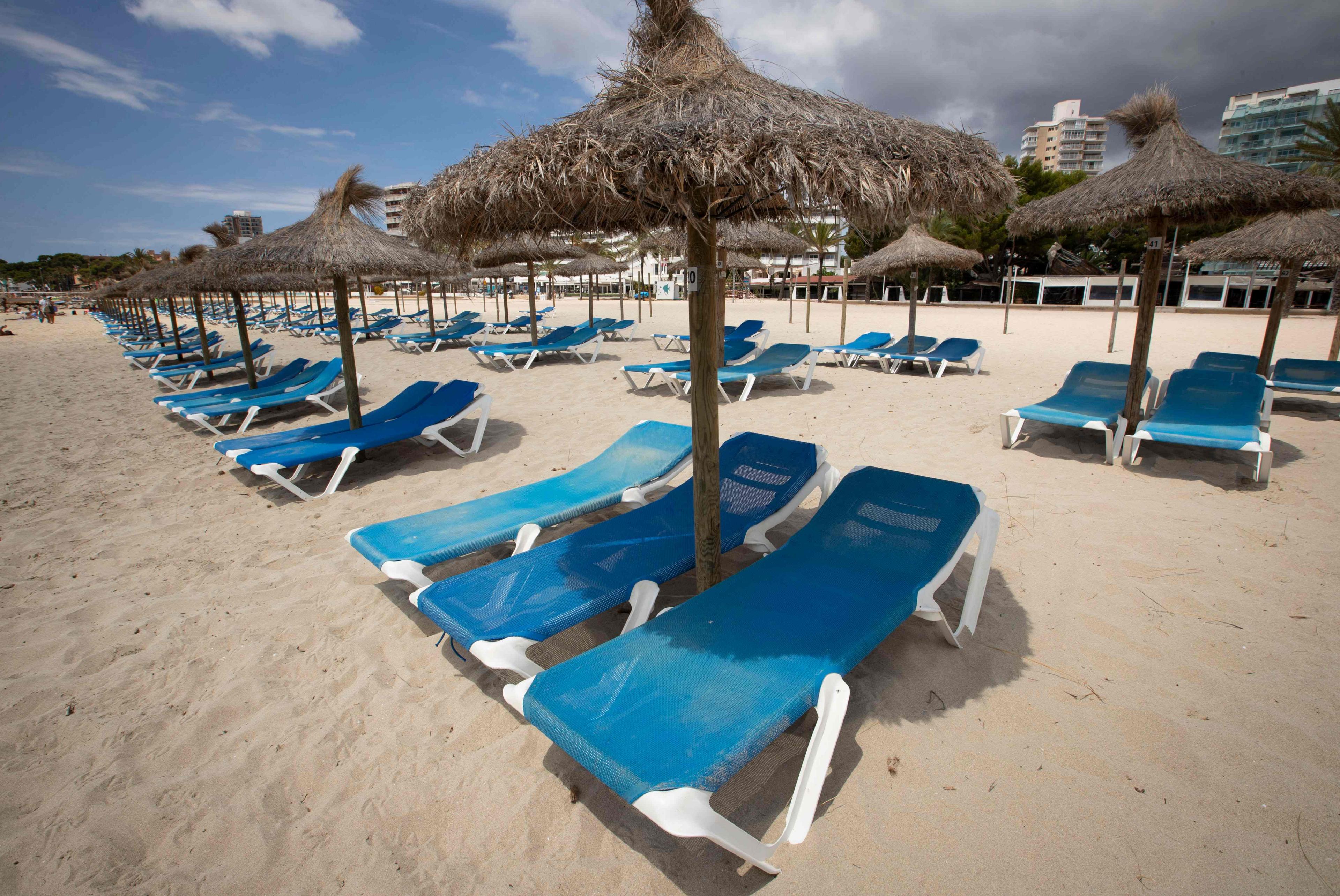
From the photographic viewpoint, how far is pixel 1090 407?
549 cm

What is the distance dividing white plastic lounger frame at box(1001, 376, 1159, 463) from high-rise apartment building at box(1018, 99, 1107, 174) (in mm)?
141647

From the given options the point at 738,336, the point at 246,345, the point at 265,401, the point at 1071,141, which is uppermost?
the point at 1071,141

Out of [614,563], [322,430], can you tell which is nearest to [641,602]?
[614,563]

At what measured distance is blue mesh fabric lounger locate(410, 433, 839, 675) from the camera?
2324 millimetres

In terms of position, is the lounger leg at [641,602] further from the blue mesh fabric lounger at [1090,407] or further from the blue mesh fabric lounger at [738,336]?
the blue mesh fabric lounger at [738,336]

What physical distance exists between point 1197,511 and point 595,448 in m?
4.63

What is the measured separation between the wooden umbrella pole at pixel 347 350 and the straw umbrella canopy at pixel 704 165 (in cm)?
311

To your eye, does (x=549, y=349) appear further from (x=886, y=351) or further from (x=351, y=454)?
(x=351, y=454)

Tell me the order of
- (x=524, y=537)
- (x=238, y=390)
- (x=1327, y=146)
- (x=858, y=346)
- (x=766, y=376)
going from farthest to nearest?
(x=1327, y=146) < (x=858, y=346) < (x=766, y=376) < (x=238, y=390) < (x=524, y=537)

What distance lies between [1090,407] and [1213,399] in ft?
2.97

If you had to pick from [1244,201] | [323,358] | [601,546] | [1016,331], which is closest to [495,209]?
[601,546]

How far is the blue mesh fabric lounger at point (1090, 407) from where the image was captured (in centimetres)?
488

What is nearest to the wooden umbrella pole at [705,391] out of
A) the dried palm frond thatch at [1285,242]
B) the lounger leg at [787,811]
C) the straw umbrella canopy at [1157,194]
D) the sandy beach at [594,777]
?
the sandy beach at [594,777]

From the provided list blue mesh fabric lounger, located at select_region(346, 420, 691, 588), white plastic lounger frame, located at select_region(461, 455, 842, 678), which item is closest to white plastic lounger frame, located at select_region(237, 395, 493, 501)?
blue mesh fabric lounger, located at select_region(346, 420, 691, 588)
